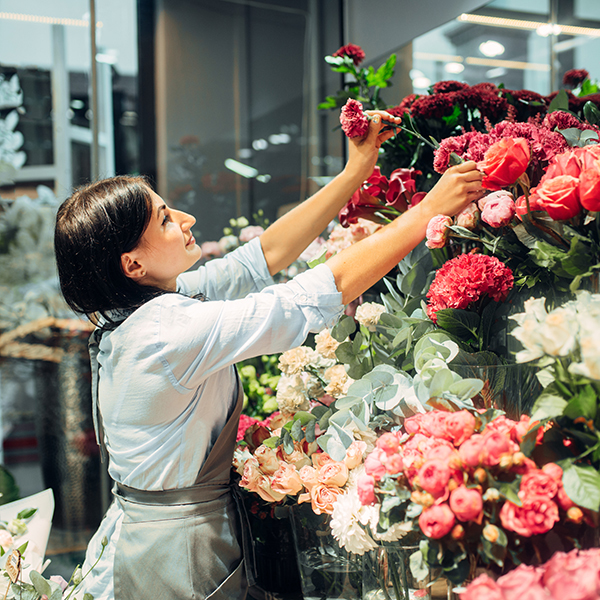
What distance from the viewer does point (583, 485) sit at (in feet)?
1.82

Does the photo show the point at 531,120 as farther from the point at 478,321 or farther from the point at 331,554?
the point at 331,554

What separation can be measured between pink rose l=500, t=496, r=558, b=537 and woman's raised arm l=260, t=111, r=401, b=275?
70 cm

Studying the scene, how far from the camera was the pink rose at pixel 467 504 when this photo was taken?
0.56 meters

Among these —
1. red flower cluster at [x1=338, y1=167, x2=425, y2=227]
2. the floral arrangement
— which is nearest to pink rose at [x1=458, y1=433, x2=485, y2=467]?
the floral arrangement

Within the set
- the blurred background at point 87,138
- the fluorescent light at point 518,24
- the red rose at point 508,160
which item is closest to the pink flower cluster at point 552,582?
the red rose at point 508,160

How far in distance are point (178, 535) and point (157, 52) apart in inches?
78.4

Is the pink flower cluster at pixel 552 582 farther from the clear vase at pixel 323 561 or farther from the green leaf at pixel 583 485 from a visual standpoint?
the clear vase at pixel 323 561

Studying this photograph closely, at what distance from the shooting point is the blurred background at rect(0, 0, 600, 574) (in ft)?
7.23

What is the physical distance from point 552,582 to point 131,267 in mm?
747

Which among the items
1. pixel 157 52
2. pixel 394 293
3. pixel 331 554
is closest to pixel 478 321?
pixel 394 293

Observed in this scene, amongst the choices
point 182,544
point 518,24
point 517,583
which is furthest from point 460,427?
point 518,24

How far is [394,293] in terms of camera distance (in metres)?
0.99

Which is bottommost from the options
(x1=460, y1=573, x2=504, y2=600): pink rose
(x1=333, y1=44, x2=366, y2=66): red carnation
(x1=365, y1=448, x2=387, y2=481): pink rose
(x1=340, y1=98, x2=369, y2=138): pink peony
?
(x1=460, y1=573, x2=504, y2=600): pink rose

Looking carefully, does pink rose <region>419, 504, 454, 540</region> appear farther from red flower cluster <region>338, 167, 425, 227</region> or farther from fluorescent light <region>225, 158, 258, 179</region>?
fluorescent light <region>225, 158, 258, 179</region>
